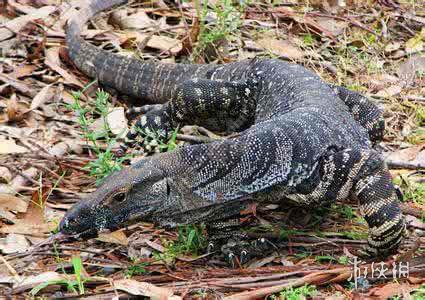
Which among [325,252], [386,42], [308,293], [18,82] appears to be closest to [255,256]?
[325,252]

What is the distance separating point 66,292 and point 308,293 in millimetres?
1407

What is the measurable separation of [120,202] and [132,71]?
307cm

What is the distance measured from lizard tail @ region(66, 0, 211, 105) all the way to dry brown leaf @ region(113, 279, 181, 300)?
10.4ft

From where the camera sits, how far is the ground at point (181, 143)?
459cm

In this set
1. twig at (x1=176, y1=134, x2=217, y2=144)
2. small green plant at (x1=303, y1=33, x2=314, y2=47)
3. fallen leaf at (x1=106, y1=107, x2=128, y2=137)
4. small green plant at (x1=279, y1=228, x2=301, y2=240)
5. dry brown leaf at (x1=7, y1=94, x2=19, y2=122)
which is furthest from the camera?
small green plant at (x1=303, y1=33, x2=314, y2=47)

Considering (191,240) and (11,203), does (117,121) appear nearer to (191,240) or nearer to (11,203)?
(11,203)

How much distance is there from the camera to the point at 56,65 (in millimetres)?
7758

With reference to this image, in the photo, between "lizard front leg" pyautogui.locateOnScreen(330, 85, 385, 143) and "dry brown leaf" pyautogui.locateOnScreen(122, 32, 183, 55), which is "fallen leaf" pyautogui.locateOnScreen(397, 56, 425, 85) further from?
"dry brown leaf" pyautogui.locateOnScreen(122, 32, 183, 55)

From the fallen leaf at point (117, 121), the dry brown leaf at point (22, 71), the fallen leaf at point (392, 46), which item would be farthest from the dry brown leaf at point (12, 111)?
the fallen leaf at point (392, 46)

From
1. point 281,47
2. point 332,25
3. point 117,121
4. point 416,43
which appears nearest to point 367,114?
point 281,47

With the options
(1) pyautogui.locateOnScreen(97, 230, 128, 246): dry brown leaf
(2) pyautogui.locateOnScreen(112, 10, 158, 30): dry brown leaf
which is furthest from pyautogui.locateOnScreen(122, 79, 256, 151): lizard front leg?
(2) pyautogui.locateOnScreen(112, 10, 158, 30): dry brown leaf

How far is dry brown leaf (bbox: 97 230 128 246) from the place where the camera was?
527cm

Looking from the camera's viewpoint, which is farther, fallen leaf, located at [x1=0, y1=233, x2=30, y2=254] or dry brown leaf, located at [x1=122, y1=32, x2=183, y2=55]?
dry brown leaf, located at [x1=122, y1=32, x2=183, y2=55]

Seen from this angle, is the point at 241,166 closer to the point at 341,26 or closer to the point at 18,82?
the point at 18,82
